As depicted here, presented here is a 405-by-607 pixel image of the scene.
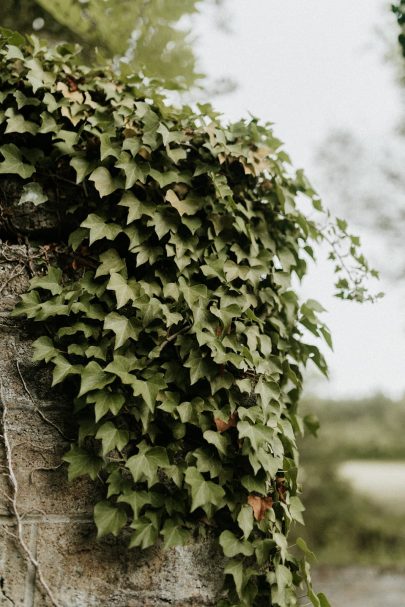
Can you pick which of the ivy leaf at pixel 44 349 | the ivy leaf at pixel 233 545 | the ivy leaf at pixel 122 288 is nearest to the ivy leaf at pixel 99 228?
the ivy leaf at pixel 122 288

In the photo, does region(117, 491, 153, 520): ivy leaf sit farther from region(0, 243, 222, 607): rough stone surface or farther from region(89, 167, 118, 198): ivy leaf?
region(89, 167, 118, 198): ivy leaf

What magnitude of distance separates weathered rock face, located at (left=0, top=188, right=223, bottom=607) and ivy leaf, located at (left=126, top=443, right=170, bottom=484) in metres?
0.22

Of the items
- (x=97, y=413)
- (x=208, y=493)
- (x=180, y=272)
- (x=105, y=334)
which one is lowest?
(x=208, y=493)

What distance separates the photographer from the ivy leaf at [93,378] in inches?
62.9

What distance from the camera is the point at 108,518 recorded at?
5.16ft

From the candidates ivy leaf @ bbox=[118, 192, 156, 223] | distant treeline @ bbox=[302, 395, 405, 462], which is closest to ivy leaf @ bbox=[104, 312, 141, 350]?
ivy leaf @ bbox=[118, 192, 156, 223]

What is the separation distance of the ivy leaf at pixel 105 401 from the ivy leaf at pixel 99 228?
56cm

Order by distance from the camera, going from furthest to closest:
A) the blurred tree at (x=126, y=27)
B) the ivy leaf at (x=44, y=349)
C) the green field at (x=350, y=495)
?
the green field at (x=350, y=495), the blurred tree at (x=126, y=27), the ivy leaf at (x=44, y=349)

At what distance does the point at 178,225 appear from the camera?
1.87 metres

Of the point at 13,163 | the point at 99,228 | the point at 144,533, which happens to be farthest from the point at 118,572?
the point at 13,163

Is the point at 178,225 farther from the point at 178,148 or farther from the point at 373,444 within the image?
the point at 373,444

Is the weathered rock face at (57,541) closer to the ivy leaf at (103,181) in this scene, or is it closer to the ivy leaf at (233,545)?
the ivy leaf at (233,545)

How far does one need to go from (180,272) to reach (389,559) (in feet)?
31.4

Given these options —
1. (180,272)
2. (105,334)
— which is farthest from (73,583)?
(180,272)
